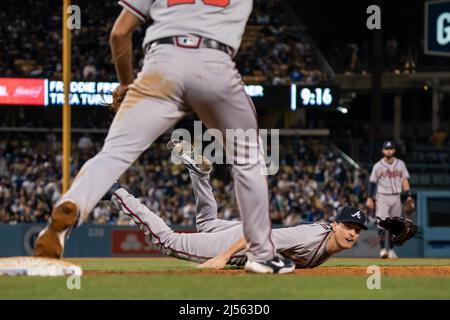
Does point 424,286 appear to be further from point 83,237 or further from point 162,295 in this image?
point 83,237

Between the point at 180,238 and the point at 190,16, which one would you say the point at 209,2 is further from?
the point at 180,238

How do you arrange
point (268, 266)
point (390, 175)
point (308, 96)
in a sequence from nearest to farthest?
1. point (268, 266)
2. point (390, 175)
3. point (308, 96)

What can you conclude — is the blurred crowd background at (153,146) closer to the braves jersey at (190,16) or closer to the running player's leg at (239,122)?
the running player's leg at (239,122)

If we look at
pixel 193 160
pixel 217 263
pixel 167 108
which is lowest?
pixel 217 263

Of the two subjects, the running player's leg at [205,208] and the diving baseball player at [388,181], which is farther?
the diving baseball player at [388,181]

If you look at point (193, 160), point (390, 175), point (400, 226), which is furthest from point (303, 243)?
point (390, 175)

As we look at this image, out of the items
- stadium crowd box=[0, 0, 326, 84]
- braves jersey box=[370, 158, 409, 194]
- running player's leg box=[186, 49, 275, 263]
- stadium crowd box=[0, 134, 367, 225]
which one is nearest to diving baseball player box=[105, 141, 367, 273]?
running player's leg box=[186, 49, 275, 263]

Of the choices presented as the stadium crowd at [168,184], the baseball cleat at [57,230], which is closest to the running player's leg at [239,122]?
the baseball cleat at [57,230]
